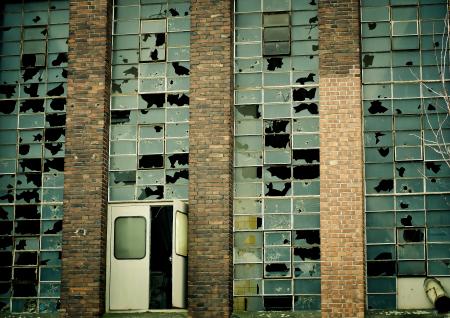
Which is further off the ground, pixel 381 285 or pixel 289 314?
pixel 381 285

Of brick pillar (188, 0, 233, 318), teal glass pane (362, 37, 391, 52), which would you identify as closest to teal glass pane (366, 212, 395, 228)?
brick pillar (188, 0, 233, 318)

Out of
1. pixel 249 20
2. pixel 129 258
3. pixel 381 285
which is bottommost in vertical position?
pixel 381 285

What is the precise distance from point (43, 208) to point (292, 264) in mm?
5016

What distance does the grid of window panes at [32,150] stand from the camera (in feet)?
43.9

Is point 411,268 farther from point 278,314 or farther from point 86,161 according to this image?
point 86,161

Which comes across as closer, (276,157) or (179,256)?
(179,256)

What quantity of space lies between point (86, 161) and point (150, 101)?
1.74 meters

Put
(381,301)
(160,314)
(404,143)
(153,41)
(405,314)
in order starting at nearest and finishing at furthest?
(405,314) < (381,301) < (160,314) < (404,143) < (153,41)

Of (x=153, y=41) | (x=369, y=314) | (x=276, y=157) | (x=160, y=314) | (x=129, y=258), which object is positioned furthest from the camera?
(x=153, y=41)

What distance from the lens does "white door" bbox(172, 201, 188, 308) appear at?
12.4 m

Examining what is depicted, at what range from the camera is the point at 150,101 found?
45.1ft

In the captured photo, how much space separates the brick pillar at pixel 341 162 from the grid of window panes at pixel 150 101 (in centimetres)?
272

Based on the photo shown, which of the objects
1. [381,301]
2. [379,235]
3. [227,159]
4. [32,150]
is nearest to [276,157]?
[227,159]

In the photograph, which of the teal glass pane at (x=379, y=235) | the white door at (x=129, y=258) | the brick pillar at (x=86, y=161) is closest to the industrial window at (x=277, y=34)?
the brick pillar at (x=86, y=161)
